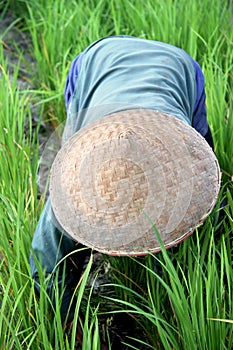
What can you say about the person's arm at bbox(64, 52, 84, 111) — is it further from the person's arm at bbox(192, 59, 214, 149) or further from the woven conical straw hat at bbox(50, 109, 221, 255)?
the woven conical straw hat at bbox(50, 109, 221, 255)

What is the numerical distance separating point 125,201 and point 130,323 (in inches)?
26.4

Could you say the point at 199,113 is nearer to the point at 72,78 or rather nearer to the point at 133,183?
the point at 72,78

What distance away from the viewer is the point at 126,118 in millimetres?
1253

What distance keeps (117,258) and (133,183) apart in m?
0.56

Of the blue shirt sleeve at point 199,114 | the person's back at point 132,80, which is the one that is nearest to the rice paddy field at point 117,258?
the blue shirt sleeve at point 199,114

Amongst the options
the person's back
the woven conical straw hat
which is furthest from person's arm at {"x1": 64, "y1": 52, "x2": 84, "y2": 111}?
the woven conical straw hat

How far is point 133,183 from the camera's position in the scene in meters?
1.20

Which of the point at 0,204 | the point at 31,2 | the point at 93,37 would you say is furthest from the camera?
the point at 31,2

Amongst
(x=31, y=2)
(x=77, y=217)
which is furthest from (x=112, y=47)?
(x=31, y=2)

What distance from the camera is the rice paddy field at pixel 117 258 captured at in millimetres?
1349

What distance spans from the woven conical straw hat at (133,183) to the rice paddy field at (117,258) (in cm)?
7

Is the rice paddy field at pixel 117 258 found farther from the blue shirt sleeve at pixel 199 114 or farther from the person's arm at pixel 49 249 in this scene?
the blue shirt sleeve at pixel 199 114

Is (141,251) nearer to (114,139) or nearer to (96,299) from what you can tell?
(114,139)

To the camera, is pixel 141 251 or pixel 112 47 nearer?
pixel 141 251
